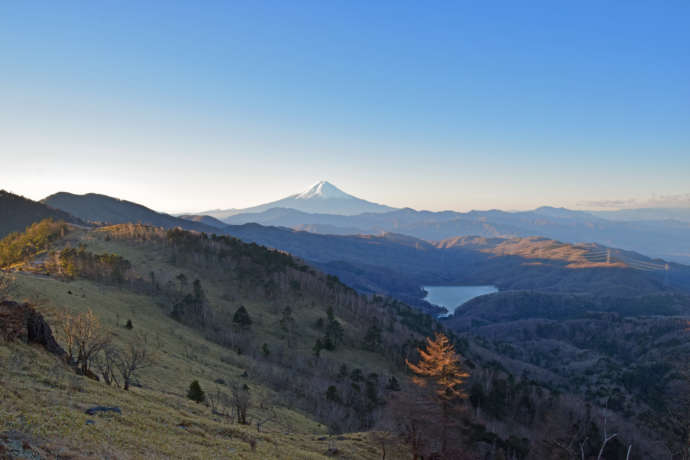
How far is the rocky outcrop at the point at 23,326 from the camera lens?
23.7 m

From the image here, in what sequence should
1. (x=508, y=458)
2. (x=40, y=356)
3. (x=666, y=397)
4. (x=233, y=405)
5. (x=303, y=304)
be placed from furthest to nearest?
(x=303, y=304) → (x=666, y=397) → (x=508, y=458) → (x=233, y=405) → (x=40, y=356)

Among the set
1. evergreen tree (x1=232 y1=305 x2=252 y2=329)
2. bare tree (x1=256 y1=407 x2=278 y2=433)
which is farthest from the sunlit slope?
evergreen tree (x1=232 y1=305 x2=252 y2=329)

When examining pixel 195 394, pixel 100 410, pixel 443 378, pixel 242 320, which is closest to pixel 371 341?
pixel 242 320

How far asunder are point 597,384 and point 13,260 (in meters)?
196

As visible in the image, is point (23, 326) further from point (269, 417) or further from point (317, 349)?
point (317, 349)

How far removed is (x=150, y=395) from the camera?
89.4 feet

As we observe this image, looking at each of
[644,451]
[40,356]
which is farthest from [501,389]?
[40,356]

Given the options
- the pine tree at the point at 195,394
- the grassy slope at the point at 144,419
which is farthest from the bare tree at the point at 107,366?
the pine tree at the point at 195,394

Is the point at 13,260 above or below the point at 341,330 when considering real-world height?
above

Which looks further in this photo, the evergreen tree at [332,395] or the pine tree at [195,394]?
the evergreen tree at [332,395]

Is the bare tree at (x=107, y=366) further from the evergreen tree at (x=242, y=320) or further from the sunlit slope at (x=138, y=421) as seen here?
the evergreen tree at (x=242, y=320)

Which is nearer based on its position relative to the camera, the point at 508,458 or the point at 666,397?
the point at 508,458

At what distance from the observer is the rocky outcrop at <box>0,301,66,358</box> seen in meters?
23.7

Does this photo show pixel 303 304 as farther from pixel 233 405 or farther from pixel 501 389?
pixel 233 405
